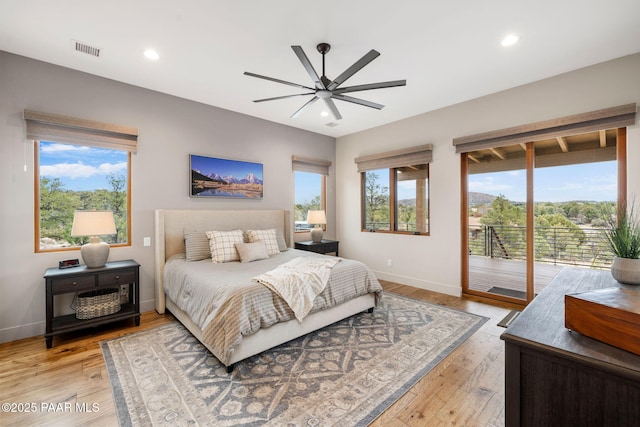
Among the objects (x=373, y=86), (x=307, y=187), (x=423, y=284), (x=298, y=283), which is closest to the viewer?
(x=373, y=86)

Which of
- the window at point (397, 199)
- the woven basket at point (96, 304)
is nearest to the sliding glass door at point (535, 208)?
the window at point (397, 199)

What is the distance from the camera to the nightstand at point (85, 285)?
8.71 feet

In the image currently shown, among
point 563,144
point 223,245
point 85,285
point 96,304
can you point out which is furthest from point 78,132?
point 563,144

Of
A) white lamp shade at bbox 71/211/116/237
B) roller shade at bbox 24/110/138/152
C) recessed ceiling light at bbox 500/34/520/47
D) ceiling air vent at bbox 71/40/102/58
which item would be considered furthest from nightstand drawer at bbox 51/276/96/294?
recessed ceiling light at bbox 500/34/520/47

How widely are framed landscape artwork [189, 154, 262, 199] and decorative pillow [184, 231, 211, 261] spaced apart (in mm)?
643

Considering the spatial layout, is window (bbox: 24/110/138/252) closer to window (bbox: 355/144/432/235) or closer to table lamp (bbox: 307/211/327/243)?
table lamp (bbox: 307/211/327/243)

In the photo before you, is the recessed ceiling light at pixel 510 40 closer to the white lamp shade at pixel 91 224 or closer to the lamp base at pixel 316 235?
the lamp base at pixel 316 235

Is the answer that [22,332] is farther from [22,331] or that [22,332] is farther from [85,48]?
[85,48]

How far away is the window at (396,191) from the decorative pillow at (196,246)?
2943 mm

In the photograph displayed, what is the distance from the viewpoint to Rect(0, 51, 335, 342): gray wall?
279cm

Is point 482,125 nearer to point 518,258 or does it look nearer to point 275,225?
point 518,258

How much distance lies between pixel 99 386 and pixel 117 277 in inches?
47.0

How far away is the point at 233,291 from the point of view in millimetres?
2281

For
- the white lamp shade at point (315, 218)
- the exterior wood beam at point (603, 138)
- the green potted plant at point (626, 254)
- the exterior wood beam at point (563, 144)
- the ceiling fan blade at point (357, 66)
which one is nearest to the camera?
the green potted plant at point (626, 254)
